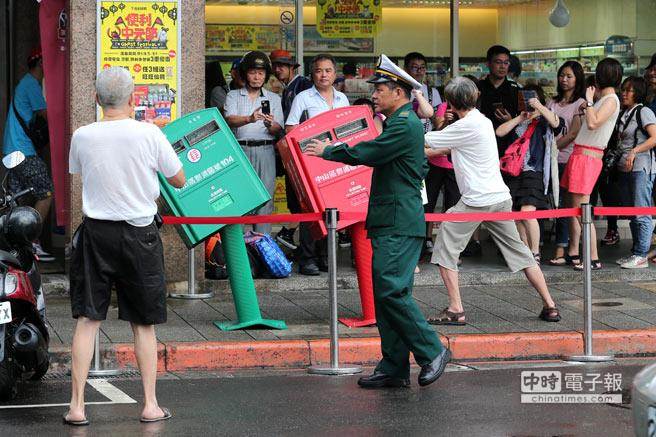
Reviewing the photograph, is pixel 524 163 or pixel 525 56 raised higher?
pixel 525 56

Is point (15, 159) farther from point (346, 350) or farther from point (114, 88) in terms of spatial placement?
point (346, 350)

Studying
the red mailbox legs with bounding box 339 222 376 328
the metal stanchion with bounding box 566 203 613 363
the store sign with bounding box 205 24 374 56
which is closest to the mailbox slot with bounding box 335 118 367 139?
the red mailbox legs with bounding box 339 222 376 328

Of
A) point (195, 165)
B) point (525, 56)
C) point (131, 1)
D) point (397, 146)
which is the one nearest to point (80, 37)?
point (131, 1)

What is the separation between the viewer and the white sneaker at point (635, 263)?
12.7 meters

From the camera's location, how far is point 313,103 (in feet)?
39.1

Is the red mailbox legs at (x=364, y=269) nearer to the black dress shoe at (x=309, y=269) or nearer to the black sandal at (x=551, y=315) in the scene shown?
the black sandal at (x=551, y=315)

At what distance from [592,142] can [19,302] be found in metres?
6.39

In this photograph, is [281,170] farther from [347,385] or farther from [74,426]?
[74,426]

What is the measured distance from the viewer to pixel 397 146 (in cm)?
813

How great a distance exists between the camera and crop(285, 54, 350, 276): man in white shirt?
11.8 metres

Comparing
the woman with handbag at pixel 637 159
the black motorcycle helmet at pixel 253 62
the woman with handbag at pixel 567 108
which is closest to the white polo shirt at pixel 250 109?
the black motorcycle helmet at pixel 253 62

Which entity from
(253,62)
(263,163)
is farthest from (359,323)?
(253,62)

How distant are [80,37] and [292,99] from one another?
2186 millimetres

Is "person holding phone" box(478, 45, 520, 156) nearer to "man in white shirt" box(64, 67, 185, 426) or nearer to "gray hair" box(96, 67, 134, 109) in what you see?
"man in white shirt" box(64, 67, 185, 426)
